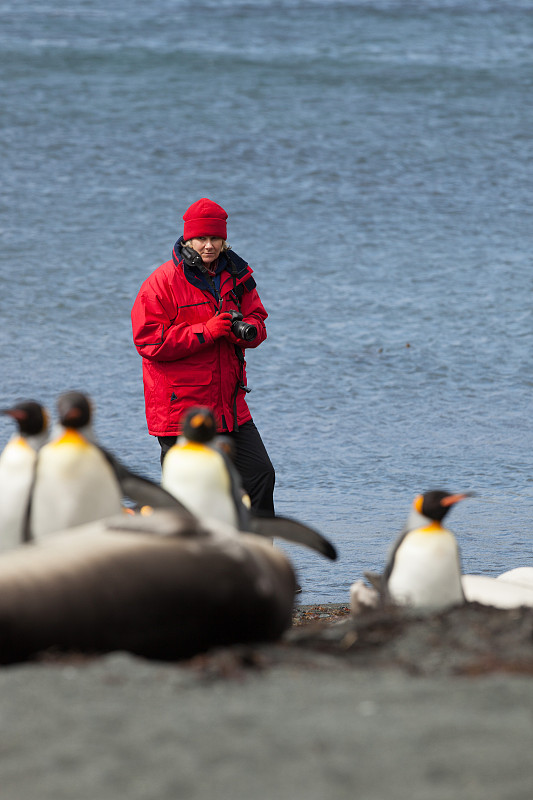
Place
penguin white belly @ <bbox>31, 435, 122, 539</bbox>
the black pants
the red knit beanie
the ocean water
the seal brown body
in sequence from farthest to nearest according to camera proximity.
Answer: the ocean water → the black pants → the red knit beanie → penguin white belly @ <bbox>31, 435, 122, 539</bbox> → the seal brown body

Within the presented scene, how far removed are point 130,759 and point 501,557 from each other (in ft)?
14.1

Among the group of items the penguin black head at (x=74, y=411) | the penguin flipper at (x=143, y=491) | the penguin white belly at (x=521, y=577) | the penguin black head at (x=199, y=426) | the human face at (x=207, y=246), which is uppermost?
the human face at (x=207, y=246)

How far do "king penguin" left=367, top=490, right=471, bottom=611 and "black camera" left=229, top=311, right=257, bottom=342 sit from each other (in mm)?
1577

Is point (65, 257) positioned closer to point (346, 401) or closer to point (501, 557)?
point (346, 401)

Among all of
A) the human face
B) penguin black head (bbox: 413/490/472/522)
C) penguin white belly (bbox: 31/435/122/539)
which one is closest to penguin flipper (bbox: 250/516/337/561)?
penguin black head (bbox: 413/490/472/522)

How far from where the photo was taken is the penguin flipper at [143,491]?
3.95 metres

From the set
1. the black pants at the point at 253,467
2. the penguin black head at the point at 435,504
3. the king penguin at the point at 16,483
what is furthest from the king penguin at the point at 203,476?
the black pants at the point at 253,467

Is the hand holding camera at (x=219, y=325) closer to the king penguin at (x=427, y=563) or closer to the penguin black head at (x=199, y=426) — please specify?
the penguin black head at (x=199, y=426)

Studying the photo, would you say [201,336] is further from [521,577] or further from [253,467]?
[521,577]

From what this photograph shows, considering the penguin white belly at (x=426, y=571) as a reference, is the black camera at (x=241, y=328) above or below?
above

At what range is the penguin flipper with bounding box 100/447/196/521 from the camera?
3.95 m

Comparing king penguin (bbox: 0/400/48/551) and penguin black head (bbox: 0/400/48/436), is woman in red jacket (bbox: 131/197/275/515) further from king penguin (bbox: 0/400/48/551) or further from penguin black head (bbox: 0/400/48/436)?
king penguin (bbox: 0/400/48/551)

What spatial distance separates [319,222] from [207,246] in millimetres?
12001

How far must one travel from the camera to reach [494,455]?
368 inches
